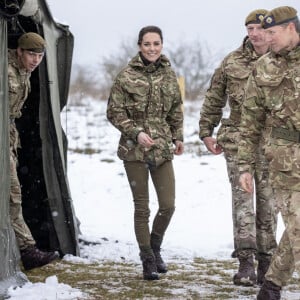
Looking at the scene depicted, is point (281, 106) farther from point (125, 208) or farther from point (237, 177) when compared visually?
point (125, 208)

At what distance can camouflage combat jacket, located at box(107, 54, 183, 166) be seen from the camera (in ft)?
18.2

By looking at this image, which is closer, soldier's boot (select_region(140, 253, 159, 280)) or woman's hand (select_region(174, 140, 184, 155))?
soldier's boot (select_region(140, 253, 159, 280))

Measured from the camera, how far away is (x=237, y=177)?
5309 millimetres

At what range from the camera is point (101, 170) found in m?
12.7

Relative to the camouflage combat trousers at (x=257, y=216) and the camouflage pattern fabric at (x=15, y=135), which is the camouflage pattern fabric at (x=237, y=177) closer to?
the camouflage combat trousers at (x=257, y=216)

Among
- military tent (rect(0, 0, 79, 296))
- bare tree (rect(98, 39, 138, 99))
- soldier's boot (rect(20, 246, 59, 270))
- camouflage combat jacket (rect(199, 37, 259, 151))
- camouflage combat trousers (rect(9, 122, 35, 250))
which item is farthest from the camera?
bare tree (rect(98, 39, 138, 99))

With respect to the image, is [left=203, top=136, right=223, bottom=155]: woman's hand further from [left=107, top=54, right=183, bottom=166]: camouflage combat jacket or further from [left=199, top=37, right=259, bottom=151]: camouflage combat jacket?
[left=107, top=54, right=183, bottom=166]: camouflage combat jacket

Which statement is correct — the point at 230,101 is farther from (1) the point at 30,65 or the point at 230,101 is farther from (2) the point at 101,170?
(2) the point at 101,170

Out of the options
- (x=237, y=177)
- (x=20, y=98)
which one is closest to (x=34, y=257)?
(x=20, y=98)

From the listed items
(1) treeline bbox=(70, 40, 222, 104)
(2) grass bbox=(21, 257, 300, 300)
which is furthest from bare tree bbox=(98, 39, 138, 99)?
(2) grass bbox=(21, 257, 300, 300)

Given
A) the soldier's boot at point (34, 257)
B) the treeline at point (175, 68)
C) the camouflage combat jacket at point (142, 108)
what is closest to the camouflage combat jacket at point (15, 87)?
the camouflage combat jacket at point (142, 108)

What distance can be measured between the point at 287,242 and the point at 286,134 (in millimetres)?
645

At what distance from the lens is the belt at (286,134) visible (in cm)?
423

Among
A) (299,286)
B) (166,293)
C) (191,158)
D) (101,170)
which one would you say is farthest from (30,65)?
(191,158)
